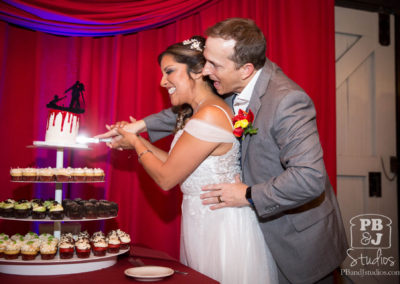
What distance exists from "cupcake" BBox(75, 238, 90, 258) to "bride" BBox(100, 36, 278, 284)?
0.54 metres

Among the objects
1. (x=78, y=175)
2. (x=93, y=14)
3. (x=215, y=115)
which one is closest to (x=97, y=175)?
(x=78, y=175)

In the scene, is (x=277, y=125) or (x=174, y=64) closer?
(x=277, y=125)

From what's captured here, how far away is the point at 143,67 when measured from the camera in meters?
3.30

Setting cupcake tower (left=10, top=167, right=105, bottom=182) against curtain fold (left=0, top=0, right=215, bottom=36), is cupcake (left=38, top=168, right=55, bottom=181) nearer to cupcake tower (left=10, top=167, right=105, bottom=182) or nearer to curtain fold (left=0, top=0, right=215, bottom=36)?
cupcake tower (left=10, top=167, right=105, bottom=182)

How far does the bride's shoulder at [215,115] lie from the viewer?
218cm

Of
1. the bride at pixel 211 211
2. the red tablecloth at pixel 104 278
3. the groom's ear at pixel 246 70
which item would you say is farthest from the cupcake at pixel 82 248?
the groom's ear at pixel 246 70

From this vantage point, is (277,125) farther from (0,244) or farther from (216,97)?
(0,244)

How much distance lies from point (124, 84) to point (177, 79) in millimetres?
988

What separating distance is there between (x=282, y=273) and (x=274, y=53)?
210cm

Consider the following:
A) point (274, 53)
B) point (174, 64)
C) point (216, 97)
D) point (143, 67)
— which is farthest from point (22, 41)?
point (274, 53)

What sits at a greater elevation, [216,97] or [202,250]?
[216,97]

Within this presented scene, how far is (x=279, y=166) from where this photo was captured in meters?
2.09

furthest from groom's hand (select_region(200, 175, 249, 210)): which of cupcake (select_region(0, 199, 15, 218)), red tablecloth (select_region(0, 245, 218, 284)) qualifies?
cupcake (select_region(0, 199, 15, 218))

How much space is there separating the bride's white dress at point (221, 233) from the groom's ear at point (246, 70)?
0.36 metres
